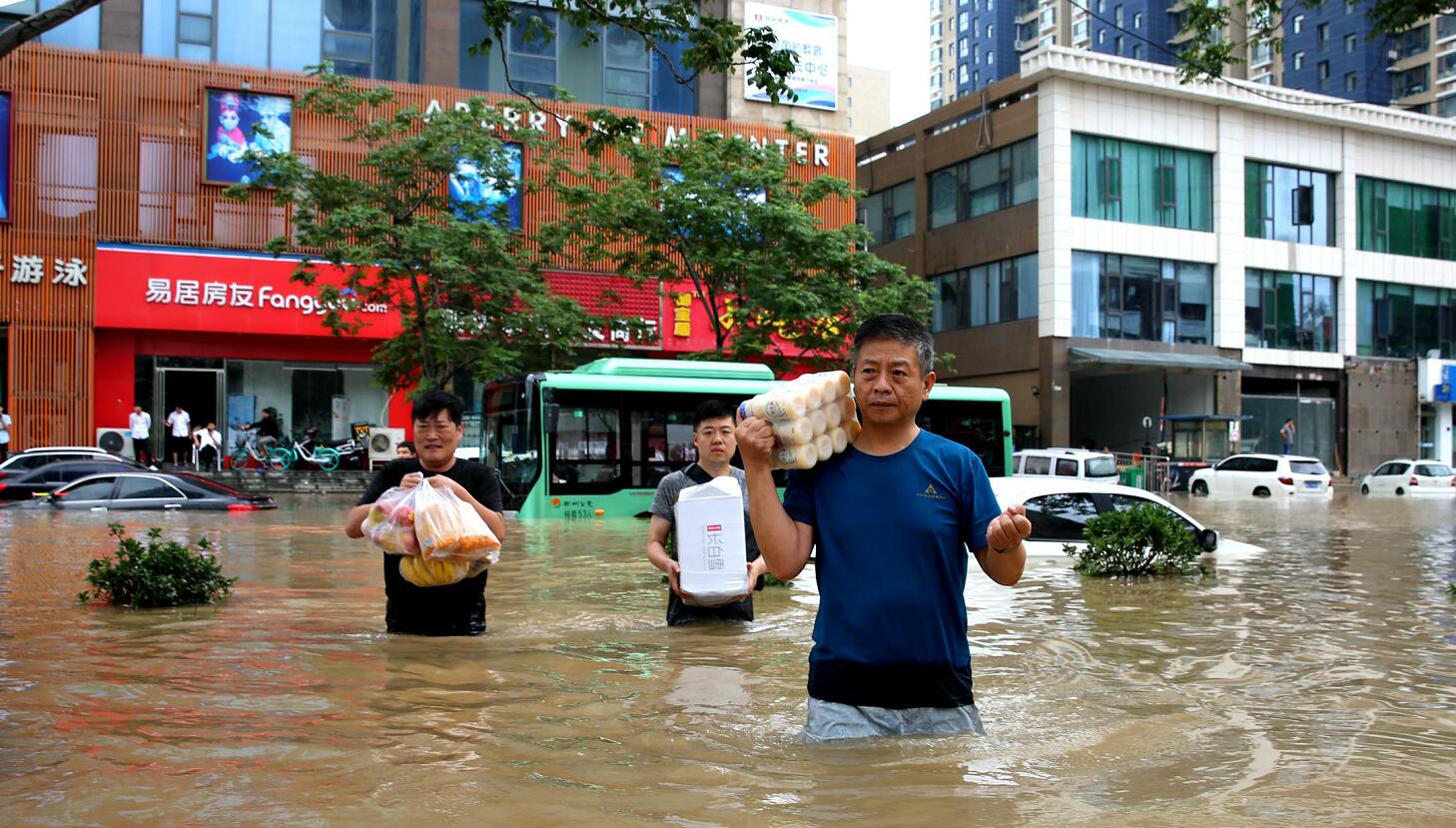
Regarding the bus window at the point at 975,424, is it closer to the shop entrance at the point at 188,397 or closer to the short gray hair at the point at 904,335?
the shop entrance at the point at 188,397

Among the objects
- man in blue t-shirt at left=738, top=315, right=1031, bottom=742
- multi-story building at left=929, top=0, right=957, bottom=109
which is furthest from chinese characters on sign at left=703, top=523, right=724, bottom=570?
multi-story building at left=929, top=0, right=957, bottom=109

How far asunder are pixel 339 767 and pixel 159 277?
2974 cm

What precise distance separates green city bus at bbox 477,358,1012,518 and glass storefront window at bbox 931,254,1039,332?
2174cm

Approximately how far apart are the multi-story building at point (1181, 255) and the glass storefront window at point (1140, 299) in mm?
73

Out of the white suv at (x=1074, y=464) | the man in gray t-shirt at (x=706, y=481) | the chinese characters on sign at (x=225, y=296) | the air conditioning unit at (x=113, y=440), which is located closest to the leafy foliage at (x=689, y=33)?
the man in gray t-shirt at (x=706, y=481)

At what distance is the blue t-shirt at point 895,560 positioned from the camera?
13.1 ft

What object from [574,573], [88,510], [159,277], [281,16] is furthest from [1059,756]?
[281,16]

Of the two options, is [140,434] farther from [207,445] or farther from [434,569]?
[434,569]

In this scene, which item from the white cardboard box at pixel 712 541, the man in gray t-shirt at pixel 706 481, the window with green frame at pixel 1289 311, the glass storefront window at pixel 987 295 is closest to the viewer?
the white cardboard box at pixel 712 541

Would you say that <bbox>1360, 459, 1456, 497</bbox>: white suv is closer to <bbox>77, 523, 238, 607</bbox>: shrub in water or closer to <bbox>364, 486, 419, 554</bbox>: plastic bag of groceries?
→ <bbox>77, 523, 238, 607</bbox>: shrub in water

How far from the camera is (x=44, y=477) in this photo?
2123cm

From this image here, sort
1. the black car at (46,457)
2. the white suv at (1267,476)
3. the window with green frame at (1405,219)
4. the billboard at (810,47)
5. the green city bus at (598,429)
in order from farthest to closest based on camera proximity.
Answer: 1. the window with green frame at (1405,219)
2. the billboard at (810,47)
3. the white suv at (1267,476)
4. the black car at (46,457)
5. the green city bus at (598,429)

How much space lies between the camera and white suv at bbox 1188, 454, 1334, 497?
112ft

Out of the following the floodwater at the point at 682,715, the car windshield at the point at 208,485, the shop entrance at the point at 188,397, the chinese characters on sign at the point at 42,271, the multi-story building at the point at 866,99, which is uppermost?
the multi-story building at the point at 866,99
